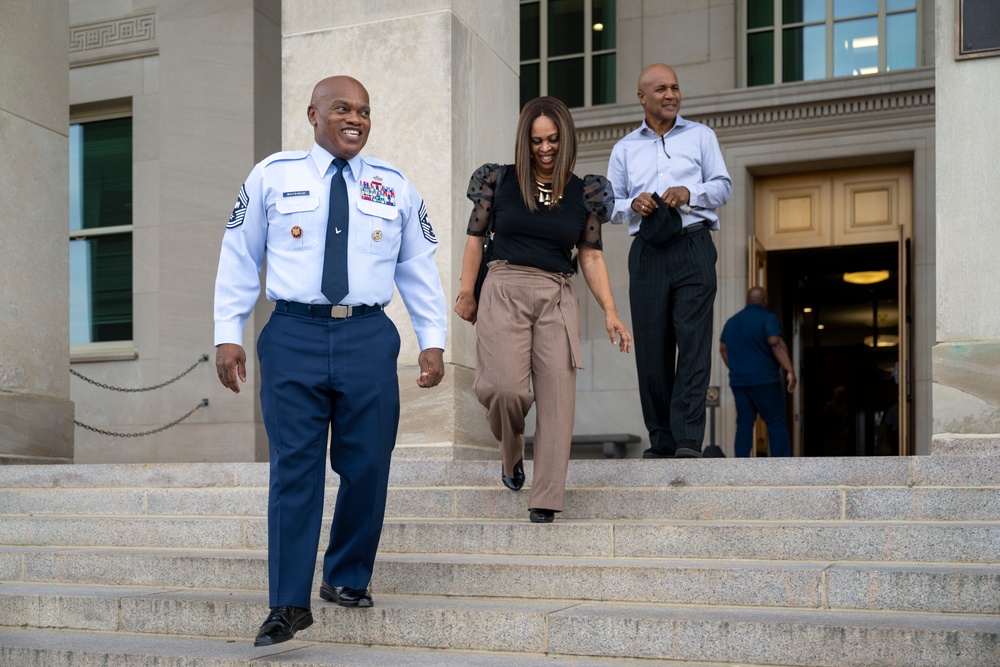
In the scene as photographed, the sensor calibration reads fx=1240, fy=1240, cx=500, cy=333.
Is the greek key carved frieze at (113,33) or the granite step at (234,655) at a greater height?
the greek key carved frieze at (113,33)

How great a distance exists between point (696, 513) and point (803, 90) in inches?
287

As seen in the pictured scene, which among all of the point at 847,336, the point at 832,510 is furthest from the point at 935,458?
the point at 847,336

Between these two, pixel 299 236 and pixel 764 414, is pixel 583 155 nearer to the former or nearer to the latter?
pixel 764 414

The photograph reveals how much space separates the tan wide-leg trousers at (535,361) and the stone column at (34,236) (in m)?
4.89

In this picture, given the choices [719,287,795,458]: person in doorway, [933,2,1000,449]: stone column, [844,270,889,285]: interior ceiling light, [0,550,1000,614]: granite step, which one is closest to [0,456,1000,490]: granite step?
[0,550,1000,614]: granite step

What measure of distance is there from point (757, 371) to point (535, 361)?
16.5ft

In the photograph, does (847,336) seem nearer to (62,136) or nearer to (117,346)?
(117,346)

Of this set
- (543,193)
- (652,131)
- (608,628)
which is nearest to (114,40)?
(652,131)

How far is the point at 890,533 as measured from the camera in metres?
5.01

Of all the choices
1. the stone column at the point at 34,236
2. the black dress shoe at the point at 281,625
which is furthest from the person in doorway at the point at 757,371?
the black dress shoe at the point at 281,625

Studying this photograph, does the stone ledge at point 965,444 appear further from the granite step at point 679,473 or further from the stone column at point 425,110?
the stone column at point 425,110

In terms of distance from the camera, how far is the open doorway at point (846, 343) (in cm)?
1542

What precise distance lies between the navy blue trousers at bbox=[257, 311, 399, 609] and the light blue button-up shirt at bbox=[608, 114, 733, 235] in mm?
2585

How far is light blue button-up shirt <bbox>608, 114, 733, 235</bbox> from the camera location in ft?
22.4
